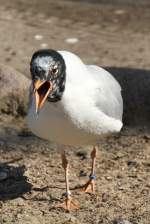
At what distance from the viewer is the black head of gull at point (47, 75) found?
3.59 m

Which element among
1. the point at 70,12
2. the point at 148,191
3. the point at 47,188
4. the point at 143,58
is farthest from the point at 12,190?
the point at 70,12

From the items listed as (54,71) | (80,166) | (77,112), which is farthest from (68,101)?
(80,166)

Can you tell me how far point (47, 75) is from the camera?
3615mm

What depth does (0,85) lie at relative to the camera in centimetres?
553

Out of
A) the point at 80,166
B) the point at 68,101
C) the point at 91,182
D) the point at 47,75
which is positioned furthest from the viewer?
the point at 80,166

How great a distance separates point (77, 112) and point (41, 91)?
27cm

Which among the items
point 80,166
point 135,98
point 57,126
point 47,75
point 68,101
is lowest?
point 80,166

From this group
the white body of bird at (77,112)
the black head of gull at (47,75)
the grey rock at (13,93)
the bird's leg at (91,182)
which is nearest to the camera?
the black head of gull at (47,75)

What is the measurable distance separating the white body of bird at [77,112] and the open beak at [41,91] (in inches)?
4.0

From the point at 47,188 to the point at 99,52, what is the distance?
3.45 meters

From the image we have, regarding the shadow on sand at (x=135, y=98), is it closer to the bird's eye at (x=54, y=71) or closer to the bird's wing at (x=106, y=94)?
the bird's wing at (x=106, y=94)

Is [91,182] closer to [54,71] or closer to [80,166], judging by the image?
[80,166]

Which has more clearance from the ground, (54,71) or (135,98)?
(54,71)

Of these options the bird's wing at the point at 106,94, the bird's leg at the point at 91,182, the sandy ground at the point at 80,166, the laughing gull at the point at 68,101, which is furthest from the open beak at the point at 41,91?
the bird's leg at the point at 91,182
